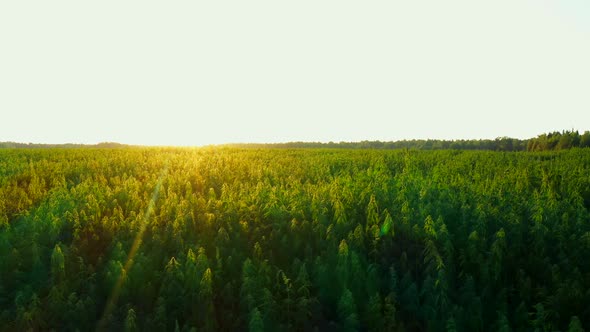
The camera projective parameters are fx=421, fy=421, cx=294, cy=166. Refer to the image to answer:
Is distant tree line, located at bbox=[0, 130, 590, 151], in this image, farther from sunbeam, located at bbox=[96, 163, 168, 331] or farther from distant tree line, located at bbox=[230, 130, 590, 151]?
sunbeam, located at bbox=[96, 163, 168, 331]

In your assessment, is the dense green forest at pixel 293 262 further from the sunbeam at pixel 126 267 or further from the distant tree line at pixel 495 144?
the distant tree line at pixel 495 144

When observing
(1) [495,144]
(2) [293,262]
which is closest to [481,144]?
(1) [495,144]

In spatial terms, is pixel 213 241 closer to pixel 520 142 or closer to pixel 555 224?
pixel 555 224

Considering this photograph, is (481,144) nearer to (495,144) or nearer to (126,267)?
(495,144)

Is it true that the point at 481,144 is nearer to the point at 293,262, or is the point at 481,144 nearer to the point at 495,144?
the point at 495,144

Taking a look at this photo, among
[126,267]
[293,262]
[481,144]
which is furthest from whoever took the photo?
[481,144]

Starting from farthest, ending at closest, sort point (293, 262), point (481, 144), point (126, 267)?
point (481, 144) → point (293, 262) → point (126, 267)

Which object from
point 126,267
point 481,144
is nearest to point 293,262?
point 126,267

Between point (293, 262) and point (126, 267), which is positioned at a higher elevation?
point (293, 262)

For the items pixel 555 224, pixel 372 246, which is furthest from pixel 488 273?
pixel 555 224

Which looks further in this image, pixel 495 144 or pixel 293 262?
pixel 495 144
